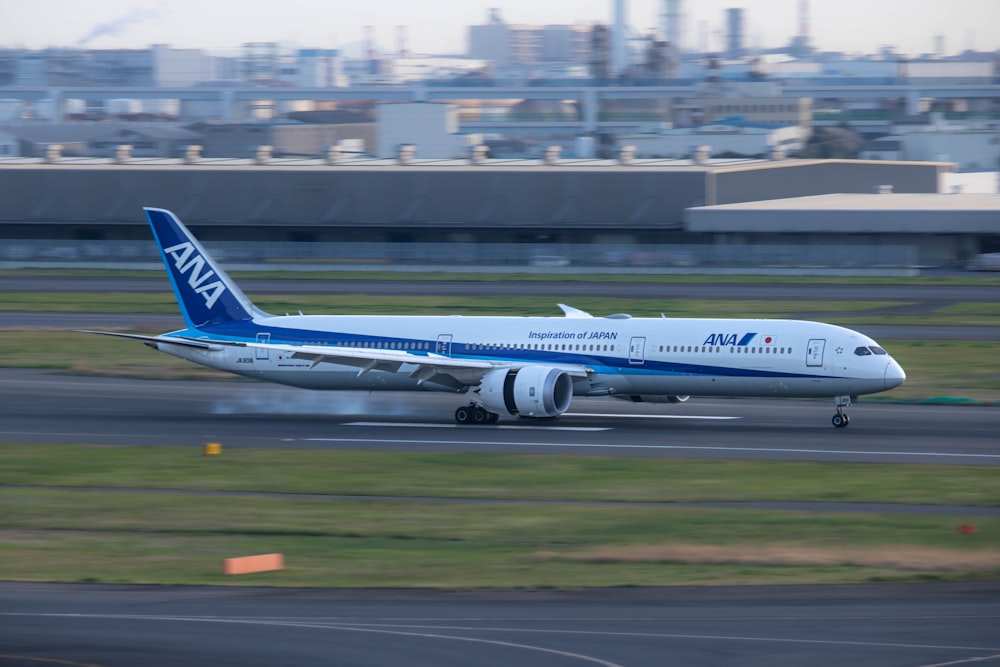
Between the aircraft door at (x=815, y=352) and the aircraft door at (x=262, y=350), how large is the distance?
19.9 m

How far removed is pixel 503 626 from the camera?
21891 mm

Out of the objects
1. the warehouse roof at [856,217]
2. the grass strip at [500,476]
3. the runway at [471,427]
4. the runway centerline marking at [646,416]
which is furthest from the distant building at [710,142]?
the grass strip at [500,476]

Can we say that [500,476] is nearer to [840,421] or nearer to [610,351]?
[610,351]

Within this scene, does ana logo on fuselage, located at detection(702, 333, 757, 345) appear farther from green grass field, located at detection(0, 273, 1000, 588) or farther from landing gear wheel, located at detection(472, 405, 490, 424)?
landing gear wheel, located at detection(472, 405, 490, 424)

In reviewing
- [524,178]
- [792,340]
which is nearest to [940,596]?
[792,340]

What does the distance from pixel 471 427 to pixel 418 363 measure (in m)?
2.97

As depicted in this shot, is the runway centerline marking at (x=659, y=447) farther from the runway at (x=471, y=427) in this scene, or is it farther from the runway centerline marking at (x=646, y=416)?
the runway centerline marking at (x=646, y=416)

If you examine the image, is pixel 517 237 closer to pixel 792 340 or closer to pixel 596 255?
pixel 596 255

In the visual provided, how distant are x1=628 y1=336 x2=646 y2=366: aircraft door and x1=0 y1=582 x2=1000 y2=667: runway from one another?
2160 cm

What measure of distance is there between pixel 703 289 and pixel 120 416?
158 ft

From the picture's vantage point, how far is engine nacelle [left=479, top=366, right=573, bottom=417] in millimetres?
45531

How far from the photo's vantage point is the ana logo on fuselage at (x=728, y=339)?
45.3 metres

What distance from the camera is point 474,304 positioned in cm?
8119

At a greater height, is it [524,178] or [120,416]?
[524,178]
